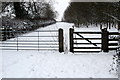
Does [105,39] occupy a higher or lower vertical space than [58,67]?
higher

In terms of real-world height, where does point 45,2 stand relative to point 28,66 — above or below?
above

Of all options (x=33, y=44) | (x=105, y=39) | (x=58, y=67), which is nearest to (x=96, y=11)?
(x=33, y=44)

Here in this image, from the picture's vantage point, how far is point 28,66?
881 cm

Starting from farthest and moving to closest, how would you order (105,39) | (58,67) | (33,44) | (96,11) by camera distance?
1. (96,11)
2. (33,44)
3. (105,39)
4. (58,67)

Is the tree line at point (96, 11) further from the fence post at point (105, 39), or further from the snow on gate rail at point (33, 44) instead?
the fence post at point (105, 39)

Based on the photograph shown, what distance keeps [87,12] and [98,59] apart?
133ft

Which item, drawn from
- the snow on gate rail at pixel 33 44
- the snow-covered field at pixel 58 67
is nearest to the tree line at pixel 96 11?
the snow on gate rail at pixel 33 44

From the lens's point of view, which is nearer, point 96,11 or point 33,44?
point 33,44

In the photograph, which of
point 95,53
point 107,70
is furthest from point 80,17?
point 107,70

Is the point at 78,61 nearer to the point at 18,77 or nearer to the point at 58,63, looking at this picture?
the point at 58,63

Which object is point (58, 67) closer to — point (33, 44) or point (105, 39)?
point (105, 39)

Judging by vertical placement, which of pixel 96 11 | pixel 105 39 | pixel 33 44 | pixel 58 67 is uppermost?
pixel 96 11

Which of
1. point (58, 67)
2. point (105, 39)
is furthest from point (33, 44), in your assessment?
point (58, 67)

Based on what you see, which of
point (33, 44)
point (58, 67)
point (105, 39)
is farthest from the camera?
point (33, 44)
